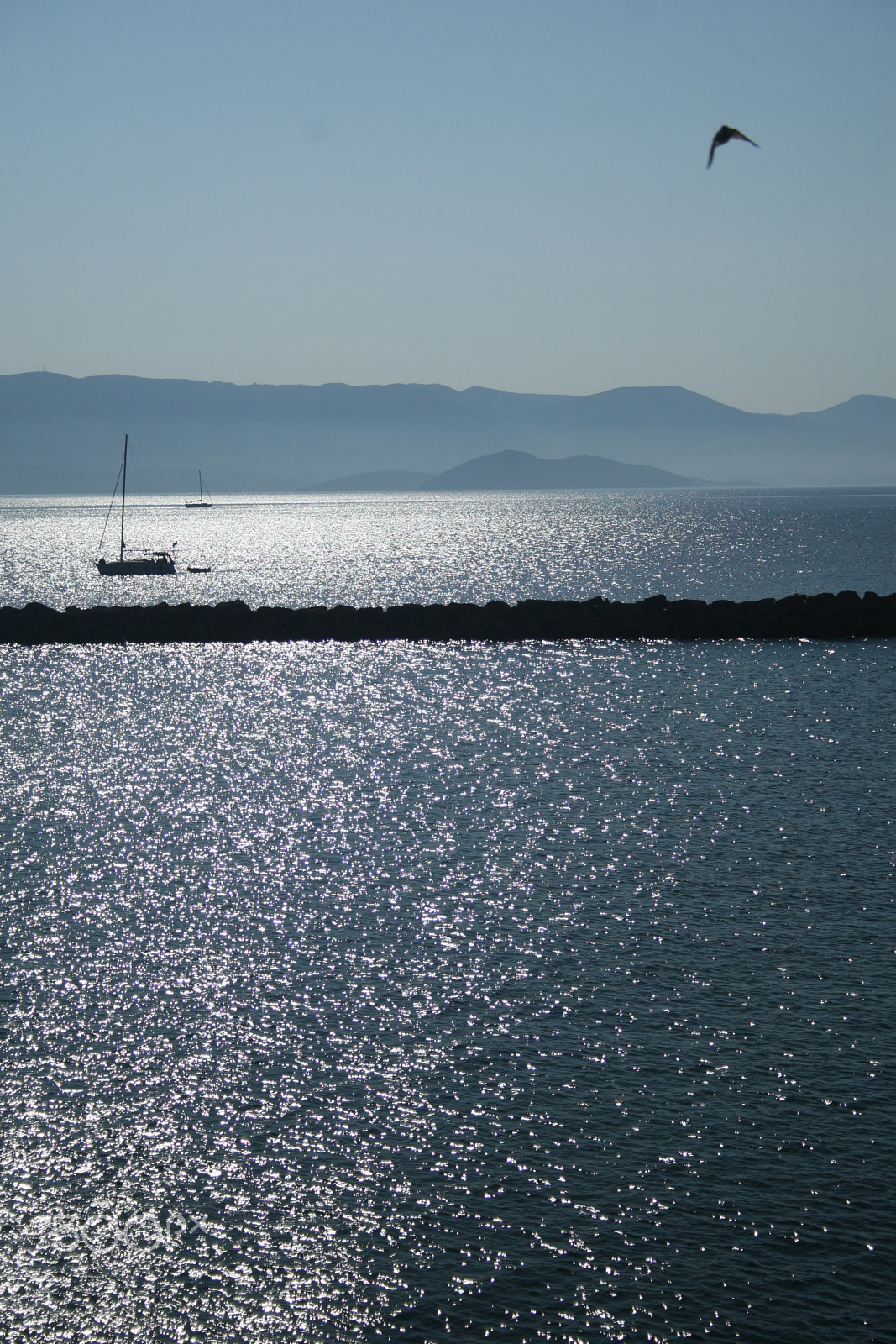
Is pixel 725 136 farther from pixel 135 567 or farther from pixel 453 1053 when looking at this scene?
pixel 135 567

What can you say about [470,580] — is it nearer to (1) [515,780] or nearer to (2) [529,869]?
(1) [515,780]

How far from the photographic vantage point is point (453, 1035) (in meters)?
13.1

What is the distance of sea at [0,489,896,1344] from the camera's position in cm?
911

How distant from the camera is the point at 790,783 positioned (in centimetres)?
2492

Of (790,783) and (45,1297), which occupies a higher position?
(790,783)

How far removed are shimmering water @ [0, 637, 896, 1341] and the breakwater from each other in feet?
80.7

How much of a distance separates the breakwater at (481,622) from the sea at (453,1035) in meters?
20.2

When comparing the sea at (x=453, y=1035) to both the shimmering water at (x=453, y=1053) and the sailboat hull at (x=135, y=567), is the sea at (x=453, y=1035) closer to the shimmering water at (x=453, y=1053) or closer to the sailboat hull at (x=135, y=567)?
the shimmering water at (x=453, y=1053)

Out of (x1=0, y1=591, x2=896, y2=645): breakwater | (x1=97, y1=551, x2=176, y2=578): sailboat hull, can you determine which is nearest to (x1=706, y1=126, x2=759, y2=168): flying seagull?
(x1=0, y1=591, x2=896, y2=645): breakwater

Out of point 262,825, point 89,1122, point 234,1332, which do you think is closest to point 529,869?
point 262,825

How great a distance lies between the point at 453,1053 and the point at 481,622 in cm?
4145

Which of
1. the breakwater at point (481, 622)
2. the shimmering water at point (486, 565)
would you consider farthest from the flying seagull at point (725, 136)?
the shimmering water at point (486, 565)

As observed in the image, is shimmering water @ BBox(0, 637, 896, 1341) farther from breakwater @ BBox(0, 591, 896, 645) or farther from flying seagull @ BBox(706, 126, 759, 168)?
breakwater @ BBox(0, 591, 896, 645)

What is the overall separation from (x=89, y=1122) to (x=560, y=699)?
87.3ft
